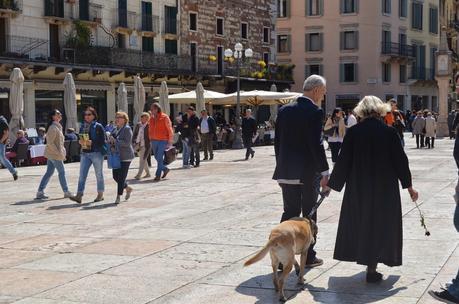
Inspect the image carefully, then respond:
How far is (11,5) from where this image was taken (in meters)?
29.9

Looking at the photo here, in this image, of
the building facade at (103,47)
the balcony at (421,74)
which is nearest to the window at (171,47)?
the building facade at (103,47)

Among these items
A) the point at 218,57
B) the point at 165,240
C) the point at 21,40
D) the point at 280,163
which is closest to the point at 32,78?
the point at 21,40

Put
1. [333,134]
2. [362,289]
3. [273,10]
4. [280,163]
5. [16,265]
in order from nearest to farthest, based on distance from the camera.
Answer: [362,289]
[280,163]
[16,265]
[333,134]
[273,10]

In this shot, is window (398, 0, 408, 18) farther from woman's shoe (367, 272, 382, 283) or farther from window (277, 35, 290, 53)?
woman's shoe (367, 272, 382, 283)

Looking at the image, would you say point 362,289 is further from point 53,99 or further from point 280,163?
point 53,99

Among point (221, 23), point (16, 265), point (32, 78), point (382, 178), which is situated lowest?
point (16, 265)

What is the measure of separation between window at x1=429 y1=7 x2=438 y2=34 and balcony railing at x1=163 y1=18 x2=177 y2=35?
30.1 meters

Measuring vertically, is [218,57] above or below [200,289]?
above

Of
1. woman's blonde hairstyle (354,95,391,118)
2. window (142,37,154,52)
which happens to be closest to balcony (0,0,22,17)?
window (142,37,154,52)

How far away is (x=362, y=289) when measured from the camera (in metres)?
6.26

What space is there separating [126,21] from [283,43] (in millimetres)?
22549

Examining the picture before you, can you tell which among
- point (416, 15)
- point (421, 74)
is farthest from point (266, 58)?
point (416, 15)

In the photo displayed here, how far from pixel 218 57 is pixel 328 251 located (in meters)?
37.5

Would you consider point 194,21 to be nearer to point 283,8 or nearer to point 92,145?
point 283,8
